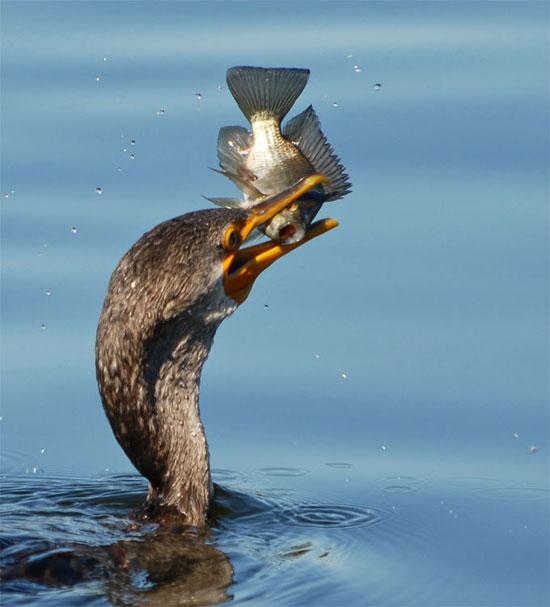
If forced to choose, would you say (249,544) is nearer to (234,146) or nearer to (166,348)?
(166,348)

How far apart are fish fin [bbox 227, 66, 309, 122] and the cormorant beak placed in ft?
1.54

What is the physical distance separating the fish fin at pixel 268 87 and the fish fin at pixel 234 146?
0.17m

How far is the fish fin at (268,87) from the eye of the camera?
10.6 meters

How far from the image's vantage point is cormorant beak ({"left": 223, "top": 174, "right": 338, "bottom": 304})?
34.0ft

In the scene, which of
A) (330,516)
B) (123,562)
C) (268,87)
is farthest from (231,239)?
(123,562)

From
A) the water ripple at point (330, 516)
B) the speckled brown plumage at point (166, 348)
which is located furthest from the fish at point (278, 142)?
the water ripple at point (330, 516)

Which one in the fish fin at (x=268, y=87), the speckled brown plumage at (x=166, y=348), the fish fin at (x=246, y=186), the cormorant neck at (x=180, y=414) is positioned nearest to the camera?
the speckled brown plumage at (x=166, y=348)

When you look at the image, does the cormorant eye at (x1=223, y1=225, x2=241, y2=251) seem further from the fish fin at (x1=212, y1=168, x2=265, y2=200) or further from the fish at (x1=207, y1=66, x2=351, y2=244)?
the fish fin at (x1=212, y1=168, x2=265, y2=200)

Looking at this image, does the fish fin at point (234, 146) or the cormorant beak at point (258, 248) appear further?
the fish fin at point (234, 146)

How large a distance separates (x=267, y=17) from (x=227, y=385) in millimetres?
4482

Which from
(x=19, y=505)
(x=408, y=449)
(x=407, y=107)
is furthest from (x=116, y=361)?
(x=407, y=107)

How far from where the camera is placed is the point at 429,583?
31.4ft

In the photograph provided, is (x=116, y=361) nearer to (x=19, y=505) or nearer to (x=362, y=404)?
(x=19, y=505)

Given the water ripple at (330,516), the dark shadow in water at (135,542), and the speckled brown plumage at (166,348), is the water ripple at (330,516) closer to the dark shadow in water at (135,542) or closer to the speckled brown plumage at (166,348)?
the dark shadow in water at (135,542)
